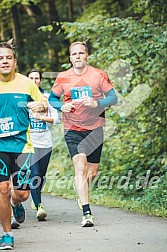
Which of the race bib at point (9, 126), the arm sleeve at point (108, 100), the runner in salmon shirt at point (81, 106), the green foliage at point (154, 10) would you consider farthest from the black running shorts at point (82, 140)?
the green foliage at point (154, 10)

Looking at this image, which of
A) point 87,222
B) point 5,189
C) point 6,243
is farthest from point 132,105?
point 6,243

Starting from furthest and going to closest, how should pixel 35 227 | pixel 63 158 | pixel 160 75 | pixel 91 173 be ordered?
1. pixel 63 158
2. pixel 160 75
3. pixel 91 173
4. pixel 35 227

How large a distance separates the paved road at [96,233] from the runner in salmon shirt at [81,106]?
25.8 inches

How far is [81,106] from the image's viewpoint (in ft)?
30.7

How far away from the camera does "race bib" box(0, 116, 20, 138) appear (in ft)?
24.6

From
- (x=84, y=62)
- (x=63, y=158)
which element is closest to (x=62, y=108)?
(x=84, y=62)

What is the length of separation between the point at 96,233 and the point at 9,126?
1.64 metres

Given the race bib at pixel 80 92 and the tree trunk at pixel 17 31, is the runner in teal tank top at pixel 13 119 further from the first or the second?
the tree trunk at pixel 17 31

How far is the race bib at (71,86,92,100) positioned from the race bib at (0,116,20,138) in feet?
6.10

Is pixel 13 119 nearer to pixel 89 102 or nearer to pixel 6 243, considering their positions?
pixel 6 243

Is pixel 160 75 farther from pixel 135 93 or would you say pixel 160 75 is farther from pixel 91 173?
pixel 91 173

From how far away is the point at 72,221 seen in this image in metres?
9.51

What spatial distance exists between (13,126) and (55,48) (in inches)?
729

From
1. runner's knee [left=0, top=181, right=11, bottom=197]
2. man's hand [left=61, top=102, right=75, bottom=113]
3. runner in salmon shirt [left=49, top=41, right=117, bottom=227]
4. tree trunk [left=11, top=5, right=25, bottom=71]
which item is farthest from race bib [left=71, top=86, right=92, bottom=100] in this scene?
tree trunk [left=11, top=5, right=25, bottom=71]
